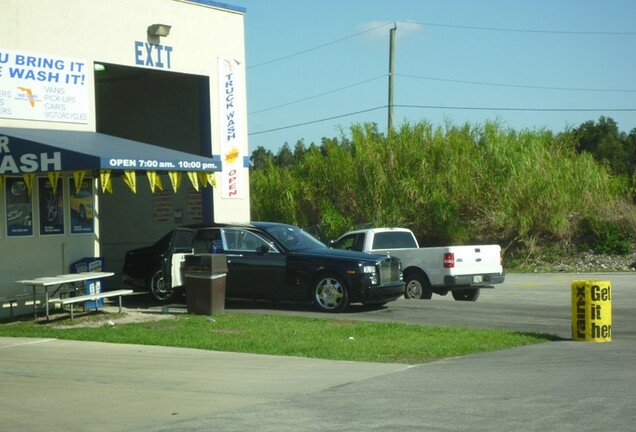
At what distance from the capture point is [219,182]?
22844 mm

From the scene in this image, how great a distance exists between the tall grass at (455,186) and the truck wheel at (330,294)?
19919 mm

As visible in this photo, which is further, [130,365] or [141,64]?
[141,64]

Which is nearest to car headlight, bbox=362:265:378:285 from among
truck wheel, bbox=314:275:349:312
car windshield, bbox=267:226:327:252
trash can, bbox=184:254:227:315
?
truck wheel, bbox=314:275:349:312

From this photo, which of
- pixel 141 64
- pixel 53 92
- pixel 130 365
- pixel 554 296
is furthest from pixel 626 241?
pixel 130 365

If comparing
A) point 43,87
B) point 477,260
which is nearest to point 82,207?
point 43,87

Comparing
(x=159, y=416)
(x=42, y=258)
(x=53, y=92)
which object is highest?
(x=53, y=92)

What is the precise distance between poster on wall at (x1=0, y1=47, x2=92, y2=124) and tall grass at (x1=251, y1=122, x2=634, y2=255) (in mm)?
21661

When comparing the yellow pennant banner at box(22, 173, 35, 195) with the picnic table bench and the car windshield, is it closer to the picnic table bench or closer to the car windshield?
the picnic table bench

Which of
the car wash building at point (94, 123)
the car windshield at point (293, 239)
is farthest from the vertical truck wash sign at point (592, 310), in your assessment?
the car wash building at point (94, 123)

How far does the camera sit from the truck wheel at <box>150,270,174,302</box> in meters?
20.7

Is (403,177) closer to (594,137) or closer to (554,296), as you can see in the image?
(554,296)

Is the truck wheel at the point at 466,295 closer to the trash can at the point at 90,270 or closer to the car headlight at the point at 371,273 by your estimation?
the car headlight at the point at 371,273

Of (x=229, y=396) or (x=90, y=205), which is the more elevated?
(x=90, y=205)

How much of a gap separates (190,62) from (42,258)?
610 centimetres
